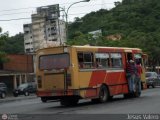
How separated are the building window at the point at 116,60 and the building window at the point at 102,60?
0.53 metres

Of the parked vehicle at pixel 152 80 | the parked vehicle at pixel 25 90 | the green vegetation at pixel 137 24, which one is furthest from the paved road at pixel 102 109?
the green vegetation at pixel 137 24

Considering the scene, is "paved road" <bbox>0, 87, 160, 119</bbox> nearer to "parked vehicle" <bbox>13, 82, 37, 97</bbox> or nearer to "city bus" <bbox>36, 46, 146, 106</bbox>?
"city bus" <bbox>36, 46, 146, 106</bbox>

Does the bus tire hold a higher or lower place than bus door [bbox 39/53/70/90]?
lower

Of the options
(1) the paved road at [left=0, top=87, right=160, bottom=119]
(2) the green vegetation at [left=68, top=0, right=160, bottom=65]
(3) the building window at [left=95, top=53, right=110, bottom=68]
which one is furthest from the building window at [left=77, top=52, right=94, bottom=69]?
(2) the green vegetation at [left=68, top=0, right=160, bottom=65]

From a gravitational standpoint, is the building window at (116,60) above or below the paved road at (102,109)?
above

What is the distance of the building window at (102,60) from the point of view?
23683mm

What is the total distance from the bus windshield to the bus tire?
2.49 metres

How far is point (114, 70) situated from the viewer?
25.0 m

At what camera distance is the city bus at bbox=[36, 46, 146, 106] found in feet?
72.0

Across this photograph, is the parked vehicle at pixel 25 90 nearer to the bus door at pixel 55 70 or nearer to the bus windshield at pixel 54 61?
the bus windshield at pixel 54 61

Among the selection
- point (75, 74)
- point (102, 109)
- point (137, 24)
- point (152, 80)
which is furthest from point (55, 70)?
point (137, 24)

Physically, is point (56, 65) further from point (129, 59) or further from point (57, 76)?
point (129, 59)

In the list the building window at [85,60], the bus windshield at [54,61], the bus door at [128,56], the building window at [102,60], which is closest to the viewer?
the bus windshield at [54,61]

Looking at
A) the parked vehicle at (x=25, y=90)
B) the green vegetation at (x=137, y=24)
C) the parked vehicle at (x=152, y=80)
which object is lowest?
the parked vehicle at (x=25, y=90)
